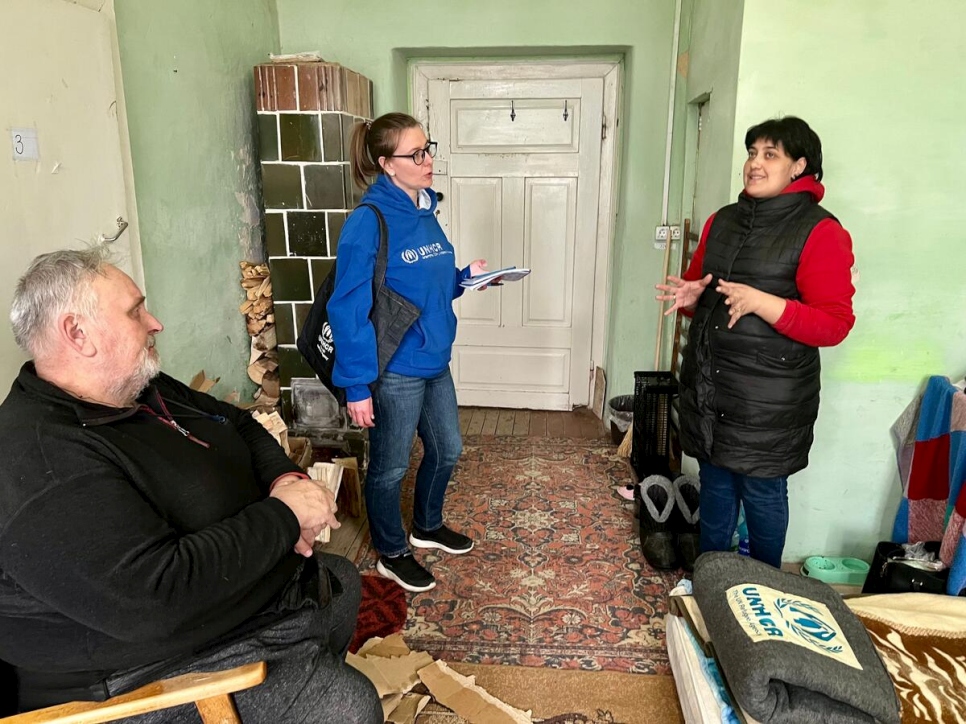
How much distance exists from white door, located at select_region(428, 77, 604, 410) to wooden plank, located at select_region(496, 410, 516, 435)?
3.8 inches

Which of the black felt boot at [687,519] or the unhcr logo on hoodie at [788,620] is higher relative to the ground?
the unhcr logo on hoodie at [788,620]

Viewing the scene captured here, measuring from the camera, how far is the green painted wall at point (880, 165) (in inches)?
75.4

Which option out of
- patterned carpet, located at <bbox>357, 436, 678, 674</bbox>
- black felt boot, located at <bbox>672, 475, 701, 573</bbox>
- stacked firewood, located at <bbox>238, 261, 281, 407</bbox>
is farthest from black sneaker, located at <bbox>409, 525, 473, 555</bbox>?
stacked firewood, located at <bbox>238, 261, 281, 407</bbox>

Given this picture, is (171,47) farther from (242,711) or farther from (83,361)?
(242,711)

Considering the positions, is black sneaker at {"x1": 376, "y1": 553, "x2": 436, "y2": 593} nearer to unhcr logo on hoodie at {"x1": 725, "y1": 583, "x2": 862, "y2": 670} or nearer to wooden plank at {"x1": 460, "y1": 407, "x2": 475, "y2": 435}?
unhcr logo on hoodie at {"x1": 725, "y1": 583, "x2": 862, "y2": 670}

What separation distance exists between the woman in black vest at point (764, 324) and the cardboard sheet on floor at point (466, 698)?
0.81m

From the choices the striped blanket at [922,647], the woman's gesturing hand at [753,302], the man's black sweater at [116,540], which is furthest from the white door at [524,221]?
the man's black sweater at [116,540]

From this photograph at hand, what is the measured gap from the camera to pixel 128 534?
39.4 inches

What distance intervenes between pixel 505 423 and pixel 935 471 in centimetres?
203

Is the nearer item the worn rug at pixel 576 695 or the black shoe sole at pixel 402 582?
the worn rug at pixel 576 695

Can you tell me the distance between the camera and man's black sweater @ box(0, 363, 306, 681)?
0.96 m

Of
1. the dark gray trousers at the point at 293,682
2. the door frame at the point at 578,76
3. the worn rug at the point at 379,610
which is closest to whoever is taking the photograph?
the dark gray trousers at the point at 293,682

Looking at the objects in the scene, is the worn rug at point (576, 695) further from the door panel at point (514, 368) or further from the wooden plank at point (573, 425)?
the door panel at point (514, 368)

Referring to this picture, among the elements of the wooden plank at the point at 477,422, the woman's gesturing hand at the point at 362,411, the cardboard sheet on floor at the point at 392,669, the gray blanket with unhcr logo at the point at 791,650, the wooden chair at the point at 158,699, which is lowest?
the cardboard sheet on floor at the point at 392,669
